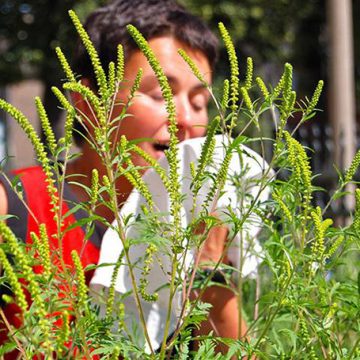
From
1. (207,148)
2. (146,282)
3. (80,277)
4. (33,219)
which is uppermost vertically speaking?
(207,148)

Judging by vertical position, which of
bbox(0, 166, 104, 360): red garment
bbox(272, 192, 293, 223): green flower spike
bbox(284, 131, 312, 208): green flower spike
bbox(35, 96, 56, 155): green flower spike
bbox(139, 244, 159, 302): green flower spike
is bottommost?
bbox(0, 166, 104, 360): red garment

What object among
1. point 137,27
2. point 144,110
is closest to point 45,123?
point 144,110

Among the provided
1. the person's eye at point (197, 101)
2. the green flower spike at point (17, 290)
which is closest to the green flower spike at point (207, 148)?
the green flower spike at point (17, 290)

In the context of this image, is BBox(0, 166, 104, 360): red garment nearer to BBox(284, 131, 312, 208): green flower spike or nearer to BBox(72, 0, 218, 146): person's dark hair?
BBox(72, 0, 218, 146): person's dark hair

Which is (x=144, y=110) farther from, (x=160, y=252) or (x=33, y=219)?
(x=160, y=252)

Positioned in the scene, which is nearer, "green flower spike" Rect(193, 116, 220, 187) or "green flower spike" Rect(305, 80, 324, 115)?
"green flower spike" Rect(193, 116, 220, 187)

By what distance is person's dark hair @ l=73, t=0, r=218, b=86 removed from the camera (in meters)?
2.55

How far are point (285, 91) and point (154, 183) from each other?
0.70 m

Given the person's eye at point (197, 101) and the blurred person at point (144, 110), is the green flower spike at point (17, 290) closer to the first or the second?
the blurred person at point (144, 110)

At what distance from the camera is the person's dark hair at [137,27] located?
8.38 feet

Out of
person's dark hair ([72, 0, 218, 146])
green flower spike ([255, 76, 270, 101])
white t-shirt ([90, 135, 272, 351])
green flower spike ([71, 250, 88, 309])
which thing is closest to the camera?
green flower spike ([71, 250, 88, 309])

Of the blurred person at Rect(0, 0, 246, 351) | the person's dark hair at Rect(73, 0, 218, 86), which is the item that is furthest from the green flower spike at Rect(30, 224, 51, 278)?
the person's dark hair at Rect(73, 0, 218, 86)

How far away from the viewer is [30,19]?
683 inches

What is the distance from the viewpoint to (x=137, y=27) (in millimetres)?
2539
